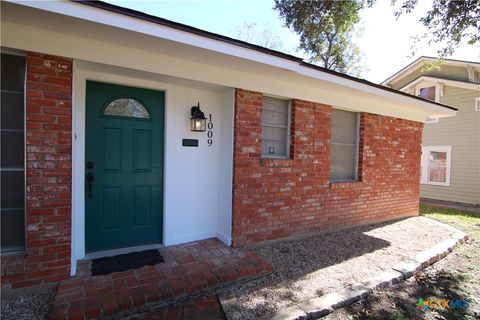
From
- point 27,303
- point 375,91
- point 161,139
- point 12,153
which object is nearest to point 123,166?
point 161,139

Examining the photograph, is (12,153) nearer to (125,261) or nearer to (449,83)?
(125,261)

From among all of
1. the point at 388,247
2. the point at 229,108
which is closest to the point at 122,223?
the point at 229,108

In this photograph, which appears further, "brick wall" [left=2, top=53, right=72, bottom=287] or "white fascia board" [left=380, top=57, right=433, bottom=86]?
"white fascia board" [left=380, top=57, right=433, bottom=86]

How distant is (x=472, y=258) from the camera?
13.7 feet

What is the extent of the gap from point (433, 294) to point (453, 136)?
9.45 metres

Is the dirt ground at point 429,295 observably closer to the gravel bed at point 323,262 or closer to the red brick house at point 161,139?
the gravel bed at point 323,262

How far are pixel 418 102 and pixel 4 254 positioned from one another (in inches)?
290

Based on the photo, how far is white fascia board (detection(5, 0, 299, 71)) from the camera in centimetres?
217

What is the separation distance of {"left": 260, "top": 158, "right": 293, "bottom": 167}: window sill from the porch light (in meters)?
1.05

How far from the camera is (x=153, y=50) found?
3072mm

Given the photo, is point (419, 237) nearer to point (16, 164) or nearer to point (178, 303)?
point (178, 303)

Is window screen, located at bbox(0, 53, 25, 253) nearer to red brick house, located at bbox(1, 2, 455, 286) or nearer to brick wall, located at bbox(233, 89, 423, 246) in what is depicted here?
red brick house, located at bbox(1, 2, 455, 286)

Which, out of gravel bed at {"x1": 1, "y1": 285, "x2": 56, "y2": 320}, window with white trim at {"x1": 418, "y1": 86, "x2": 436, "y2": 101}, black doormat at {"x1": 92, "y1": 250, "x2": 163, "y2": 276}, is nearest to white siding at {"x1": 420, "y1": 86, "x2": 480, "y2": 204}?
window with white trim at {"x1": 418, "y1": 86, "x2": 436, "y2": 101}

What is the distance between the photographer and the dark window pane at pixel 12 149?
2604mm
